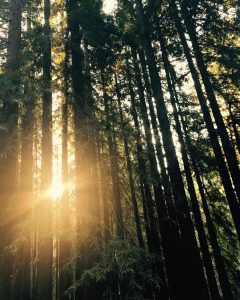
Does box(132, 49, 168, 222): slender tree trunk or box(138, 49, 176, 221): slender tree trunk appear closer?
box(132, 49, 168, 222): slender tree trunk

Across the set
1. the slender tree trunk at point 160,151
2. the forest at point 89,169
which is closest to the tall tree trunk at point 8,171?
the forest at point 89,169

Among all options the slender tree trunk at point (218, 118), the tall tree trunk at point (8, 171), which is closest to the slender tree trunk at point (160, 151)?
the slender tree trunk at point (218, 118)

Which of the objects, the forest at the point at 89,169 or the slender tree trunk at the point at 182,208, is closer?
the forest at the point at 89,169

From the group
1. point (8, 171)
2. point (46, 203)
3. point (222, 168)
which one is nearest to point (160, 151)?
point (222, 168)

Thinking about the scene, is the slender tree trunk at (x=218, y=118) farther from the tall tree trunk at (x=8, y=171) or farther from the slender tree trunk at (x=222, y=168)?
the tall tree trunk at (x=8, y=171)

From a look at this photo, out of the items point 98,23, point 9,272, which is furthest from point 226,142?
point 9,272

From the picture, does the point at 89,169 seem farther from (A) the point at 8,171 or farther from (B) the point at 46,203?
(A) the point at 8,171

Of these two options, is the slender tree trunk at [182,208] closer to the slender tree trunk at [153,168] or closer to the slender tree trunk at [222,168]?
the slender tree trunk at [153,168]

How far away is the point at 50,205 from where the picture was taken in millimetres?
8641

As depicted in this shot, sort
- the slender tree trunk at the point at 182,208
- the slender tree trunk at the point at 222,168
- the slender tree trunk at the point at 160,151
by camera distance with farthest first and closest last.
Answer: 1. the slender tree trunk at the point at 222,168
2. the slender tree trunk at the point at 160,151
3. the slender tree trunk at the point at 182,208

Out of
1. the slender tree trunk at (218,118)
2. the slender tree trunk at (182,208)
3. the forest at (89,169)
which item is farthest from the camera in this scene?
the slender tree trunk at (218,118)

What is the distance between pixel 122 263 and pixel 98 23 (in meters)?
8.40

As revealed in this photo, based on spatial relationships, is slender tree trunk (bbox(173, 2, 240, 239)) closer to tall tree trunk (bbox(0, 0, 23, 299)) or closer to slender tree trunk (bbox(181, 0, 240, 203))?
slender tree trunk (bbox(181, 0, 240, 203))

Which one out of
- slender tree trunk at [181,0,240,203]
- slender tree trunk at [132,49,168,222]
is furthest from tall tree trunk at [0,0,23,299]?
slender tree trunk at [181,0,240,203]
